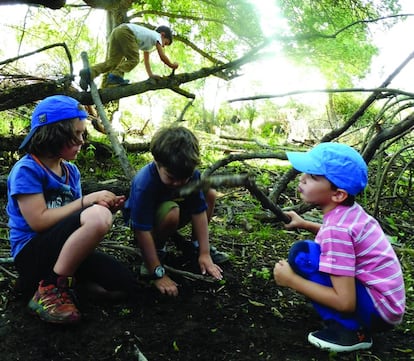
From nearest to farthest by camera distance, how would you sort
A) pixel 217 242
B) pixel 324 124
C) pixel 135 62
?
pixel 217 242 < pixel 135 62 < pixel 324 124

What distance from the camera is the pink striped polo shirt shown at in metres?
1.62

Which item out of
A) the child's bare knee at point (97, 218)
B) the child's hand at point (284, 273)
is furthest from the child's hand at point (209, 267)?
the child's bare knee at point (97, 218)

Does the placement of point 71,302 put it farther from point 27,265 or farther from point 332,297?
point 332,297

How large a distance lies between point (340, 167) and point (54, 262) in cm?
134

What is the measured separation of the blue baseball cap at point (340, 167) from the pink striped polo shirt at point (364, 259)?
0.12m

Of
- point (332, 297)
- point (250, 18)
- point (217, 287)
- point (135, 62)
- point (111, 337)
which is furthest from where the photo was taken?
point (250, 18)

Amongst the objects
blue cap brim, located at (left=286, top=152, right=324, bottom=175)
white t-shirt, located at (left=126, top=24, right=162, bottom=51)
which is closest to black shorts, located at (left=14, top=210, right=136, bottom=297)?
blue cap brim, located at (left=286, top=152, right=324, bottom=175)

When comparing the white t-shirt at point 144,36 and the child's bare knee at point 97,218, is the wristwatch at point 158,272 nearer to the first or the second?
the child's bare knee at point 97,218

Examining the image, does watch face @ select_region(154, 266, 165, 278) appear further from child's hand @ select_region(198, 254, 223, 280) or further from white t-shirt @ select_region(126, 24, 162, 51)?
white t-shirt @ select_region(126, 24, 162, 51)

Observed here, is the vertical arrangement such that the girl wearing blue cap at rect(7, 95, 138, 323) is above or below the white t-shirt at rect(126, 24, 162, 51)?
below

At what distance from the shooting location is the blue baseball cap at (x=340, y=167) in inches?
65.9

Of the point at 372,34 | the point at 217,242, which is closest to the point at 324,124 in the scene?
the point at 372,34

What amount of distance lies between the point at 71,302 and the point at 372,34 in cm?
843

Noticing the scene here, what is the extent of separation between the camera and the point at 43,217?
190cm
